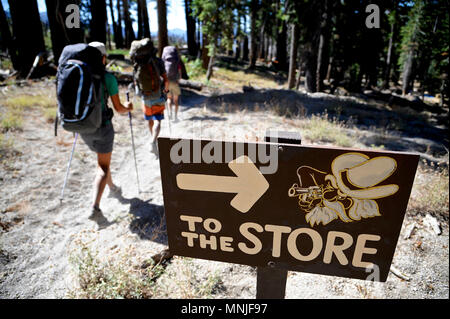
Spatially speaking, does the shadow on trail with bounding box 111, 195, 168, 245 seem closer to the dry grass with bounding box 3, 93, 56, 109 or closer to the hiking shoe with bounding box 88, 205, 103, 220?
the hiking shoe with bounding box 88, 205, 103, 220

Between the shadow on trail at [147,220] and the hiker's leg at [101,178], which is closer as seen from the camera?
the shadow on trail at [147,220]

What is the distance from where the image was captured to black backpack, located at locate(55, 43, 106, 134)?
2883mm

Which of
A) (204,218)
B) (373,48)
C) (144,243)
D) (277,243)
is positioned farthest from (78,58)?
(373,48)

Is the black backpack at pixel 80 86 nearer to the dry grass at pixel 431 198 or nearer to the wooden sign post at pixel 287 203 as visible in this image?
the wooden sign post at pixel 287 203

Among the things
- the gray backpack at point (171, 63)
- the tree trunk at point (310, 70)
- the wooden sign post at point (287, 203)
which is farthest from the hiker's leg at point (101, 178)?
the tree trunk at point (310, 70)

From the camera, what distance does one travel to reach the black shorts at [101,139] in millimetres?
3471

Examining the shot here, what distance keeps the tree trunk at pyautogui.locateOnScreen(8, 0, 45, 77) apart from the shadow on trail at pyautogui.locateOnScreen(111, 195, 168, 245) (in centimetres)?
1136

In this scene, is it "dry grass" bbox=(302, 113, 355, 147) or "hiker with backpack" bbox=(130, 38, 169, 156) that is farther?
"dry grass" bbox=(302, 113, 355, 147)

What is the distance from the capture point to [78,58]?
294 cm

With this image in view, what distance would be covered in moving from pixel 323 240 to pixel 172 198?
0.80 meters

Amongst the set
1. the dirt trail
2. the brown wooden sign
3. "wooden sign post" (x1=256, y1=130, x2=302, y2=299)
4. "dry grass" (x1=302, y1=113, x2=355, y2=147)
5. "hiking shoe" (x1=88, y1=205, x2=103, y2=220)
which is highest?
the brown wooden sign

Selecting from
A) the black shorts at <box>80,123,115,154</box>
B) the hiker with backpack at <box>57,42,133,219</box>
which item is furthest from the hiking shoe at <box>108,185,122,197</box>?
the hiker with backpack at <box>57,42,133,219</box>

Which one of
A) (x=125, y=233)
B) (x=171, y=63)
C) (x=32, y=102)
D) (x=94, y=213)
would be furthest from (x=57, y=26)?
(x=125, y=233)

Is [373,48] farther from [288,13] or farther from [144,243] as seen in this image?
[144,243]
